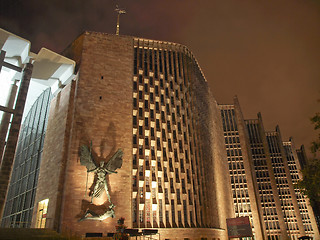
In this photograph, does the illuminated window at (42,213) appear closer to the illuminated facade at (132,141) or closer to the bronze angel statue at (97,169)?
the illuminated facade at (132,141)

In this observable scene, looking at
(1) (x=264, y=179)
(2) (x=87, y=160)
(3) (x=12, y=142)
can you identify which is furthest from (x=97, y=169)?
(1) (x=264, y=179)

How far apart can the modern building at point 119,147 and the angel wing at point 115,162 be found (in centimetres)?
9

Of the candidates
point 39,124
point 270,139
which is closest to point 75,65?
point 39,124

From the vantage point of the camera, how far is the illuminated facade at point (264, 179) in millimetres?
49406

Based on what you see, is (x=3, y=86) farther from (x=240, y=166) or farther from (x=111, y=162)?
(x=240, y=166)

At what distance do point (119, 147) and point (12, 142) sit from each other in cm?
885

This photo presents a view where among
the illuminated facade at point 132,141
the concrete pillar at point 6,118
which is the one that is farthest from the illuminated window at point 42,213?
the concrete pillar at point 6,118

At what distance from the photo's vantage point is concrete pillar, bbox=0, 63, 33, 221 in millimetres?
20641

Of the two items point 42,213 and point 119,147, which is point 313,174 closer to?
point 119,147

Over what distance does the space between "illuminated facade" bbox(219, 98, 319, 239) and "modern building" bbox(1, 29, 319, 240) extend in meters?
13.5

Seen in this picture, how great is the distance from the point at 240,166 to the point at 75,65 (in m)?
37.6

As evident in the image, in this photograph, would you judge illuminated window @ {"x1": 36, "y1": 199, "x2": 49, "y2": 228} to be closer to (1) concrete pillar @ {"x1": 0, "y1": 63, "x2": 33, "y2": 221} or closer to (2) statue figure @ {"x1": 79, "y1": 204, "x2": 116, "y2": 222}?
(1) concrete pillar @ {"x1": 0, "y1": 63, "x2": 33, "y2": 221}

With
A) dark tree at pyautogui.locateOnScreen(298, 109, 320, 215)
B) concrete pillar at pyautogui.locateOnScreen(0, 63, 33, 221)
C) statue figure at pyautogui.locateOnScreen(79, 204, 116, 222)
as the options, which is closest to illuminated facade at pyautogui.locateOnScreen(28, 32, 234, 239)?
statue figure at pyautogui.locateOnScreen(79, 204, 116, 222)

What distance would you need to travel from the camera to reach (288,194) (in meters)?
62.6
